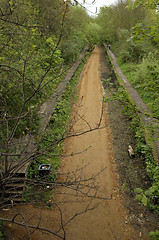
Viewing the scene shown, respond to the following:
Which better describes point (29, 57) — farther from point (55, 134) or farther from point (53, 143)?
point (55, 134)

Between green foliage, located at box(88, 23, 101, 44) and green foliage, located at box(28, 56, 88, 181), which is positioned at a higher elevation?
green foliage, located at box(88, 23, 101, 44)

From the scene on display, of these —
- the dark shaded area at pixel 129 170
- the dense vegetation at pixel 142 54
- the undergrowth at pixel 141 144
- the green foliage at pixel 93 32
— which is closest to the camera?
the dense vegetation at pixel 142 54

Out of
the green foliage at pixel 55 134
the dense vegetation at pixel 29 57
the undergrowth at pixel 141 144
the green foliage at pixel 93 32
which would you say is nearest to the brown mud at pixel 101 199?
the undergrowth at pixel 141 144

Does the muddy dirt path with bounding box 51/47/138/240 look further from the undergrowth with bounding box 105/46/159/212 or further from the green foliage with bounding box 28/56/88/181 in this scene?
the undergrowth with bounding box 105/46/159/212

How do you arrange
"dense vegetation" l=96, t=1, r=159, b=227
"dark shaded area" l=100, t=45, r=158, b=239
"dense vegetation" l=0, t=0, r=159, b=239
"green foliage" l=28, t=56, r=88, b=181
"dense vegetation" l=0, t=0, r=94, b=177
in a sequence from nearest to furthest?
"dense vegetation" l=0, t=0, r=94, b=177, "dense vegetation" l=0, t=0, r=159, b=239, "dense vegetation" l=96, t=1, r=159, b=227, "dark shaded area" l=100, t=45, r=158, b=239, "green foliage" l=28, t=56, r=88, b=181

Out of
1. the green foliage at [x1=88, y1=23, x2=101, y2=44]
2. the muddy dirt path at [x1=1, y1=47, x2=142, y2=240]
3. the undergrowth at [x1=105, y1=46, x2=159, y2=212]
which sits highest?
the green foliage at [x1=88, y1=23, x2=101, y2=44]

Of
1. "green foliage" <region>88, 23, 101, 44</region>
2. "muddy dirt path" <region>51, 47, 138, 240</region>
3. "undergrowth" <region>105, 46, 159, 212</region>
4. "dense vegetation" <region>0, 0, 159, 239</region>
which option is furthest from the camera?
"green foliage" <region>88, 23, 101, 44</region>

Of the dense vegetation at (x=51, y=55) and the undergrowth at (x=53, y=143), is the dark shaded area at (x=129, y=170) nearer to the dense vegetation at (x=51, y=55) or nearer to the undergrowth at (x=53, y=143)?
the dense vegetation at (x=51, y=55)

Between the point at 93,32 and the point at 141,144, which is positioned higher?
the point at 93,32

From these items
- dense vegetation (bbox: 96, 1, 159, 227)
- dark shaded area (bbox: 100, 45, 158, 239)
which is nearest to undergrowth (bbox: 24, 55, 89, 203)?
dense vegetation (bbox: 96, 1, 159, 227)

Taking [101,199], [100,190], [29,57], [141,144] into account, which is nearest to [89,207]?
[101,199]

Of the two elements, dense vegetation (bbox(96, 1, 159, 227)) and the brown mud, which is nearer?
dense vegetation (bbox(96, 1, 159, 227))

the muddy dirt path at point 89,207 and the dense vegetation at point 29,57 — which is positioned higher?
the dense vegetation at point 29,57

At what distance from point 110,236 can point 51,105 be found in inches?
360
